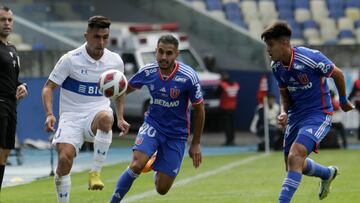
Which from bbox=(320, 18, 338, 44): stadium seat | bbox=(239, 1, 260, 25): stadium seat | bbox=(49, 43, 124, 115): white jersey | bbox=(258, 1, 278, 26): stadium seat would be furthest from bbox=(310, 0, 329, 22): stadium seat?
bbox=(49, 43, 124, 115): white jersey

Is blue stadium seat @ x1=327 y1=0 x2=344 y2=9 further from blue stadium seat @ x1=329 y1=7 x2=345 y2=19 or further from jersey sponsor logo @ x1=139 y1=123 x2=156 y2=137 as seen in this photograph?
jersey sponsor logo @ x1=139 y1=123 x2=156 y2=137

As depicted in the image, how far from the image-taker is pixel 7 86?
12953mm

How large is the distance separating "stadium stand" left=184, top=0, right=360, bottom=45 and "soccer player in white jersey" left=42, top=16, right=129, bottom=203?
21374 mm

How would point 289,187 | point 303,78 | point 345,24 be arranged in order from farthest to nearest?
1. point 345,24
2. point 303,78
3. point 289,187

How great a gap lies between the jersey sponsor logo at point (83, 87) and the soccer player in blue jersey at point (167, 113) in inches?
15.1

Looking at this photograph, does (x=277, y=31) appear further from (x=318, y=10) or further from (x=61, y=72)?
(x=318, y=10)

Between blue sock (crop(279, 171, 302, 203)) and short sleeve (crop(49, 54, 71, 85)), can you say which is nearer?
blue sock (crop(279, 171, 302, 203))

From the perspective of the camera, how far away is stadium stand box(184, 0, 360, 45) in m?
33.3

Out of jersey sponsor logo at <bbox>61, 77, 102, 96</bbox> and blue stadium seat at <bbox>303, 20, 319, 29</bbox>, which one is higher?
jersey sponsor logo at <bbox>61, 77, 102, 96</bbox>

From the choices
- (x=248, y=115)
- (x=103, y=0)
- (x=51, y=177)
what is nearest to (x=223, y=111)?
(x=248, y=115)

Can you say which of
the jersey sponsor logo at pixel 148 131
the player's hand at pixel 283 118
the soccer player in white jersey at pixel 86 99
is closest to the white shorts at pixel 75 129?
the soccer player in white jersey at pixel 86 99

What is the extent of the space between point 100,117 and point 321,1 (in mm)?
23459

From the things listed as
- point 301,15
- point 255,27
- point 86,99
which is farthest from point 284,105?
point 301,15

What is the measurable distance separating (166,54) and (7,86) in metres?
2.42
